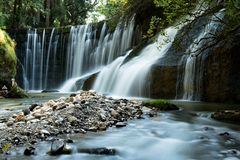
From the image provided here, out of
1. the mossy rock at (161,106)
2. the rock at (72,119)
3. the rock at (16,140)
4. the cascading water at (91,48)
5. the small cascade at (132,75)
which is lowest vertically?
the rock at (16,140)

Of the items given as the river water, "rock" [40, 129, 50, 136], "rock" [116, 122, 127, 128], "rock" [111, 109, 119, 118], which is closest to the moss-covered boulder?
"rock" [111, 109, 119, 118]

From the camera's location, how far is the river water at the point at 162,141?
566 centimetres

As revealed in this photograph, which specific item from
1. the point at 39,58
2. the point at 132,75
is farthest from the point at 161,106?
the point at 39,58

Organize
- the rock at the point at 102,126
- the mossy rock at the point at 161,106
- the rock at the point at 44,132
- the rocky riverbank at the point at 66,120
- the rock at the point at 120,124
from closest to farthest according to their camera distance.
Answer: the rocky riverbank at the point at 66,120
the rock at the point at 44,132
the rock at the point at 102,126
the rock at the point at 120,124
the mossy rock at the point at 161,106

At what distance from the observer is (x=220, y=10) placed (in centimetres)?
1554

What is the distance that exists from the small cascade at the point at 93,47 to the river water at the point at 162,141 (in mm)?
14845

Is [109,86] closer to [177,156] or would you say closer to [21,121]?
[21,121]

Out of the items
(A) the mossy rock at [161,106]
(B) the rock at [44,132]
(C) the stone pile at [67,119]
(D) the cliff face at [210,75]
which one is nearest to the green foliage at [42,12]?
(D) the cliff face at [210,75]

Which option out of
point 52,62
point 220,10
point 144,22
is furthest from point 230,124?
point 52,62

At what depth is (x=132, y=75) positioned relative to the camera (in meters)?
16.4

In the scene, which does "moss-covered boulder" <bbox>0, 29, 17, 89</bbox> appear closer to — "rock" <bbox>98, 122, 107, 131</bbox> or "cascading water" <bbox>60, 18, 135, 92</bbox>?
"cascading water" <bbox>60, 18, 135, 92</bbox>

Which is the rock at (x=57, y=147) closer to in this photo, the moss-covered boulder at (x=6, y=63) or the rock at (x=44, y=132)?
the rock at (x=44, y=132)

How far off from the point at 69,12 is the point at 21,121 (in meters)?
31.0

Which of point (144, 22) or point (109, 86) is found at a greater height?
point (144, 22)
